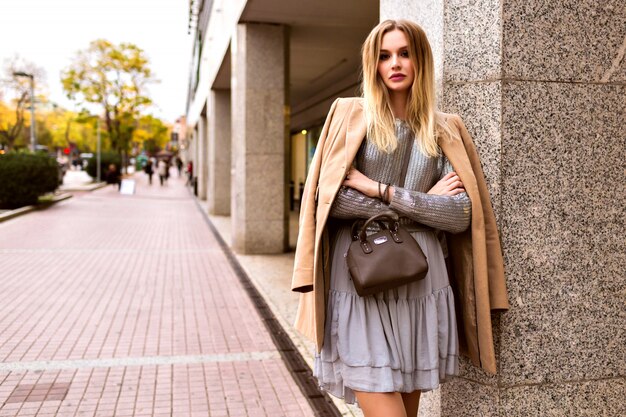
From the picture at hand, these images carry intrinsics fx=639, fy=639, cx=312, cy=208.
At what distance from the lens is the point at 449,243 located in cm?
259

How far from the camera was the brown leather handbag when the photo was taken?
214 cm

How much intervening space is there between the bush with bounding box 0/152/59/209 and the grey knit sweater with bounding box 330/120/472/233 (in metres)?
19.2

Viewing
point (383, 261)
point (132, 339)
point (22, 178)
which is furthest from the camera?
point (22, 178)

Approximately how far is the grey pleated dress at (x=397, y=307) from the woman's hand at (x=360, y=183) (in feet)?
0.06

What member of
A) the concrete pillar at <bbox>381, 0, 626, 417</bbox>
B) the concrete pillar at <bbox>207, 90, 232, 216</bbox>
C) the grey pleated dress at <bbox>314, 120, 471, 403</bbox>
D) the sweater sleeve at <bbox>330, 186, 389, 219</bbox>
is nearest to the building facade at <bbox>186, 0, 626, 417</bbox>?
the concrete pillar at <bbox>381, 0, 626, 417</bbox>

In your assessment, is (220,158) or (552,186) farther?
(220,158)

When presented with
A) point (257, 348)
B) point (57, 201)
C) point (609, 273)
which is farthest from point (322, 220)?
point (57, 201)

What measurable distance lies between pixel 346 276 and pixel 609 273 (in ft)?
4.50

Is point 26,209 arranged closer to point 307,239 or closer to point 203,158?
point 203,158

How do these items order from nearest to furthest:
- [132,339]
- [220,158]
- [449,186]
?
1. [449,186]
2. [132,339]
3. [220,158]

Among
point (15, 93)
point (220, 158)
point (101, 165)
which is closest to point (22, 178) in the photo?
point (220, 158)

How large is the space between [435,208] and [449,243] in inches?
13.6

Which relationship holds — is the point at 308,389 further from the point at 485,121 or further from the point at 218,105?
the point at 218,105

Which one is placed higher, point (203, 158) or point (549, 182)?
point (203, 158)
